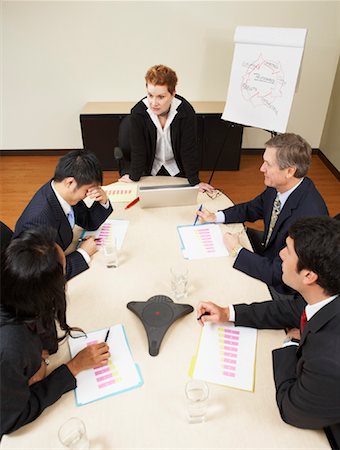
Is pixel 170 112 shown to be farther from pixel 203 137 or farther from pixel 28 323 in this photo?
pixel 28 323

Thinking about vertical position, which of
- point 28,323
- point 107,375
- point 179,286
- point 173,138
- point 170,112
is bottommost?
point 107,375

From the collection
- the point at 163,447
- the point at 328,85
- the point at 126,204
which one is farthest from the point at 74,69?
the point at 163,447

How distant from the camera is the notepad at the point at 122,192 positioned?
2.20 m

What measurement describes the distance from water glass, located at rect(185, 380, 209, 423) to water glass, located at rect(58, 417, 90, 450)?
1.01 feet

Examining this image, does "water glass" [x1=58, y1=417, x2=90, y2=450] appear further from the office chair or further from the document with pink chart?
the office chair

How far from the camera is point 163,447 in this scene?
39.3 inches

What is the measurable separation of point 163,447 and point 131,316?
505 millimetres

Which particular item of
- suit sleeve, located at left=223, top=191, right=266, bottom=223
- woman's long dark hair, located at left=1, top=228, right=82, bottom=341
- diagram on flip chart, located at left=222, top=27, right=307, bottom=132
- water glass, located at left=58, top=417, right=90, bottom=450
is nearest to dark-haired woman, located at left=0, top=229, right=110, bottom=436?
woman's long dark hair, located at left=1, top=228, right=82, bottom=341

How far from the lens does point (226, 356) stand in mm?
1254

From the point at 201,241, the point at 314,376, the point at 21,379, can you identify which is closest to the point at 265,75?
the point at 201,241

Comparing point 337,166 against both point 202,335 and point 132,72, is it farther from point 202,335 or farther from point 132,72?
point 202,335

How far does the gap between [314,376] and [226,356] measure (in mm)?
345

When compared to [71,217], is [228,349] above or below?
below

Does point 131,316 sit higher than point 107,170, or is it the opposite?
point 131,316
